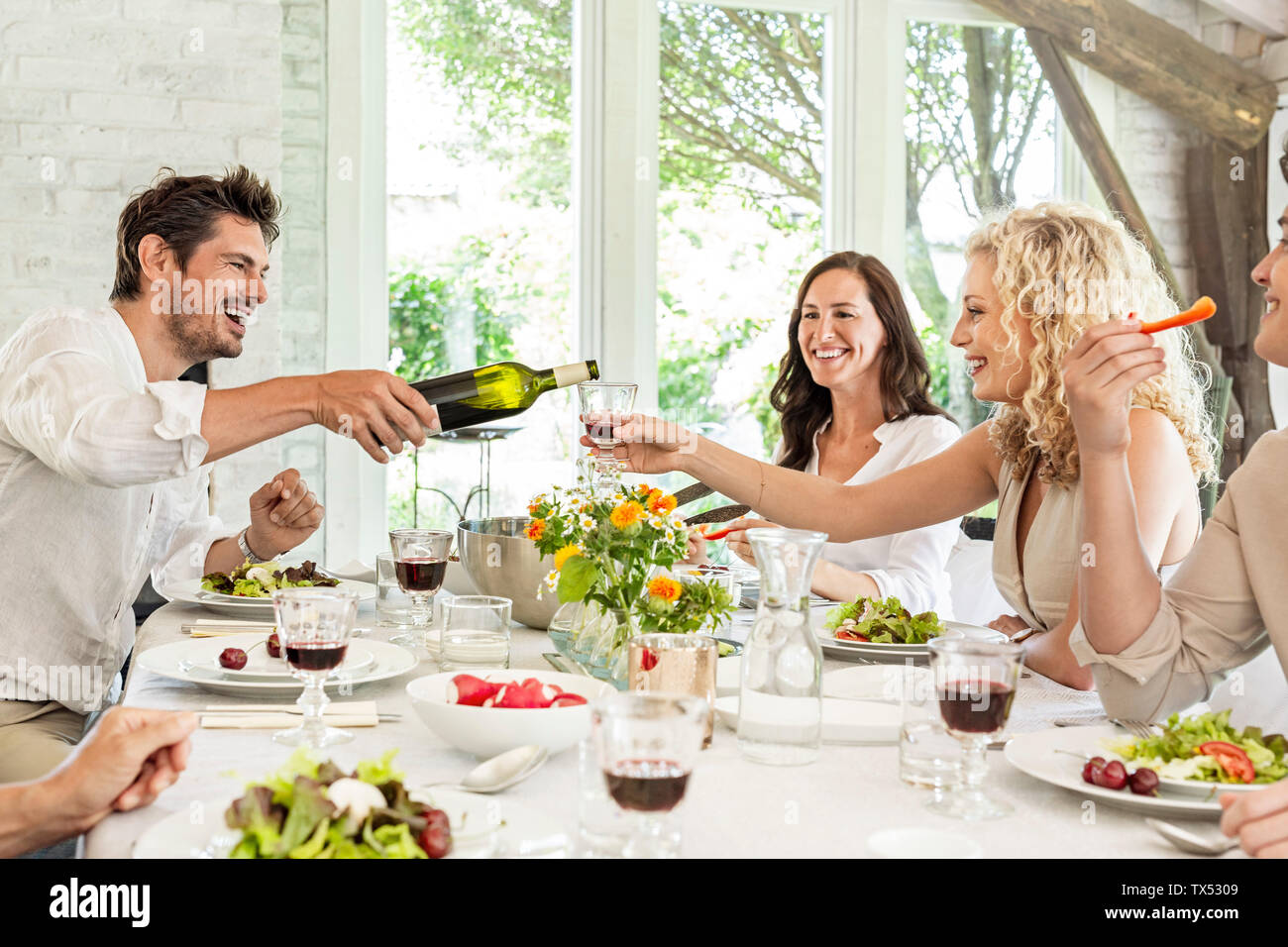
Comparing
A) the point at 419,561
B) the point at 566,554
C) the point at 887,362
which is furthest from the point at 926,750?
the point at 887,362

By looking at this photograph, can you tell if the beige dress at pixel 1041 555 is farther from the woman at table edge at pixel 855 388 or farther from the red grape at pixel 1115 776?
the red grape at pixel 1115 776

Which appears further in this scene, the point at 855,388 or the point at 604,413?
the point at 855,388

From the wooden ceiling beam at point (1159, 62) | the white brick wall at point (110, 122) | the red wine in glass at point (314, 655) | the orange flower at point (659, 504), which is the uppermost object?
the wooden ceiling beam at point (1159, 62)

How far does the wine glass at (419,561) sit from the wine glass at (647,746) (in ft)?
2.80

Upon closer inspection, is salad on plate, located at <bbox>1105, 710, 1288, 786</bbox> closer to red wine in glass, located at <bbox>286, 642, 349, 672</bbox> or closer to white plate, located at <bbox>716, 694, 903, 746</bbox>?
white plate, located at <bbox>716, 694, 903, 746</bbox>

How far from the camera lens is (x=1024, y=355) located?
204cm

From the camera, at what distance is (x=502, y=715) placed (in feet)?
3.59

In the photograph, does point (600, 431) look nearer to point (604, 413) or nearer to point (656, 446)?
point (604, 413)

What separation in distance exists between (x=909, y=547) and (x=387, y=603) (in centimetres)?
112

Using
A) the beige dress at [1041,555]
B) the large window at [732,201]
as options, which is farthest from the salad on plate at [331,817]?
the large window at [732,201]

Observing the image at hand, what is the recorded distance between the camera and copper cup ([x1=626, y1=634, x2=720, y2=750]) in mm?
1187

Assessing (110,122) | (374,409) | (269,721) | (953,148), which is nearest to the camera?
(269,721)

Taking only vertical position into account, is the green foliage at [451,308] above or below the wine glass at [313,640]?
above

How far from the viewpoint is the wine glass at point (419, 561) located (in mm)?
1693
